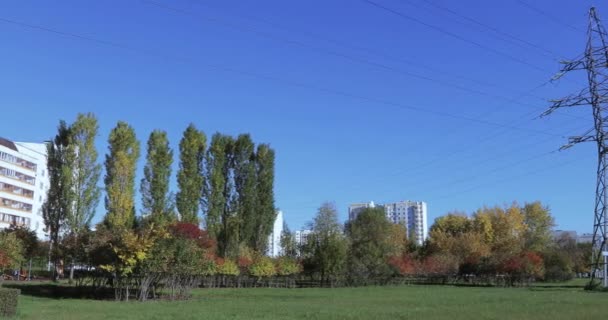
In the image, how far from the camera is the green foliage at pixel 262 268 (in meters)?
61.4

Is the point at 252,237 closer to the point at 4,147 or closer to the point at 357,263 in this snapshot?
the point at 357,263

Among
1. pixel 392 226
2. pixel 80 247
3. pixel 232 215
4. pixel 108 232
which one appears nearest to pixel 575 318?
pixel 108 232

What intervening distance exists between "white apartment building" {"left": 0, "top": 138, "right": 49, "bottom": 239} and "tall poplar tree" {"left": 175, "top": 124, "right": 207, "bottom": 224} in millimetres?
49990

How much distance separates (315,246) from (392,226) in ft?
125

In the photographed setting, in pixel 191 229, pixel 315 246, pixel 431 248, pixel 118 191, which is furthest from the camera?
pixel 431 248

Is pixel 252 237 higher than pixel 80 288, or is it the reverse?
pixel 252 237

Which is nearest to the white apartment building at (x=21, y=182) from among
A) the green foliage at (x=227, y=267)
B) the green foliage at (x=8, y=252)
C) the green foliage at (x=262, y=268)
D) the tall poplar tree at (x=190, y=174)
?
the tall poplar tree at (x=190, y=174)

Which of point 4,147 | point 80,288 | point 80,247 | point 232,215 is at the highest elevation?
point 4,147

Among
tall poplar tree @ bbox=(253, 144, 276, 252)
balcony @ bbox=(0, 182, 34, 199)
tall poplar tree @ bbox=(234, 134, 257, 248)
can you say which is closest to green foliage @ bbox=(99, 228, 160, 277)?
tall poplar tree @ bbox=(234, 134, 257, 248)

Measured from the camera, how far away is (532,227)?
91.8m

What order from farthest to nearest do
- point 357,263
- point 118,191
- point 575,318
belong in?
point 357,263
point 118,191
point 575,318

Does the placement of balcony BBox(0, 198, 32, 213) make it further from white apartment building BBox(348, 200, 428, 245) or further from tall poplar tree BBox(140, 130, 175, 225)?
white apartment building BBox(348, 200, 428, 245)

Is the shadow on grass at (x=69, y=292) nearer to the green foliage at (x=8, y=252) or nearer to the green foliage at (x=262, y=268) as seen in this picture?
the green foliage at (x=8, y=252)

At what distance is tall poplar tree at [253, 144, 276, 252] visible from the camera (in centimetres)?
6750
